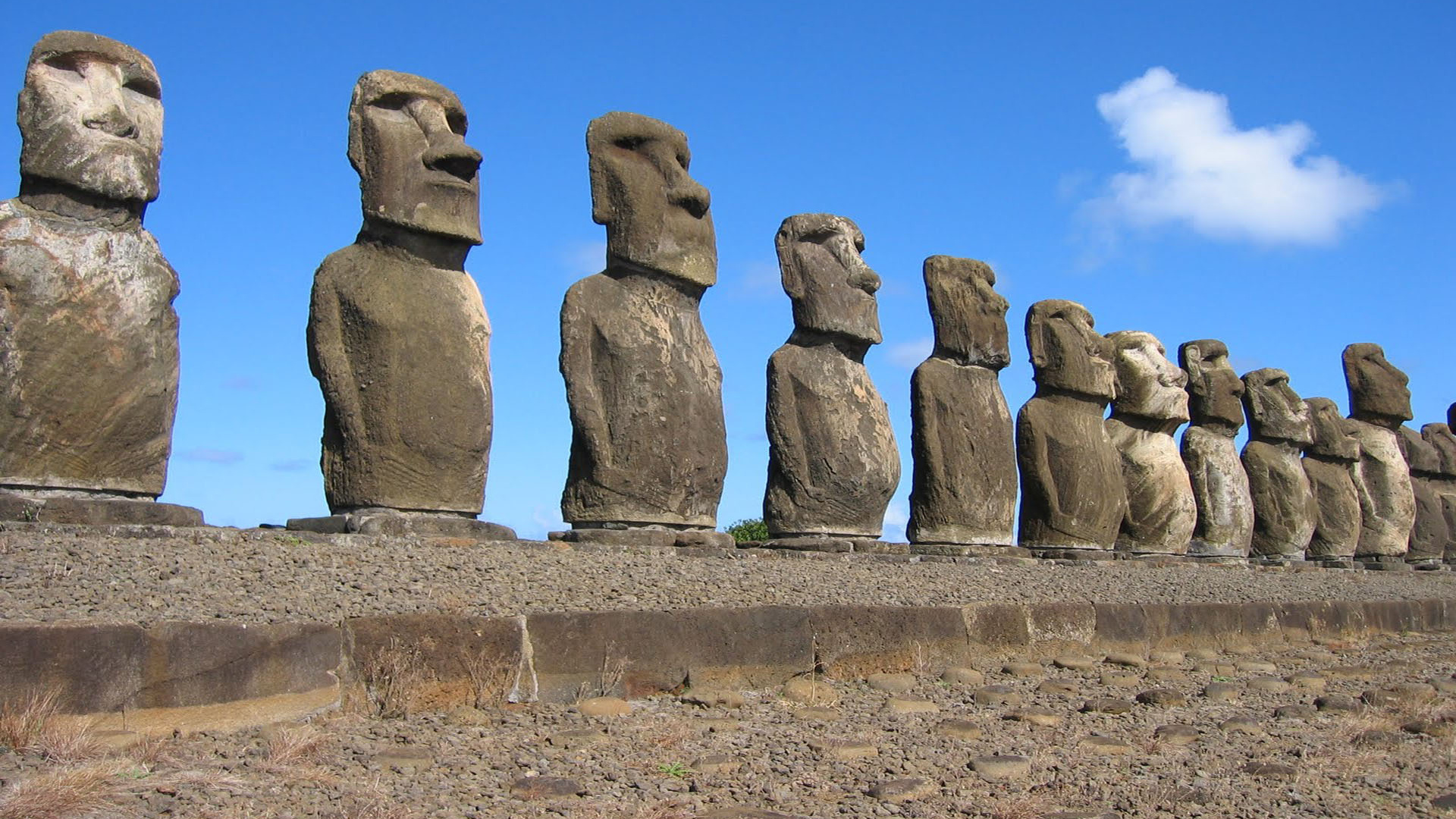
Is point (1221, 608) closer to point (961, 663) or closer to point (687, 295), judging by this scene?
point (961, 663)

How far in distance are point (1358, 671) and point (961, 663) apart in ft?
7.78

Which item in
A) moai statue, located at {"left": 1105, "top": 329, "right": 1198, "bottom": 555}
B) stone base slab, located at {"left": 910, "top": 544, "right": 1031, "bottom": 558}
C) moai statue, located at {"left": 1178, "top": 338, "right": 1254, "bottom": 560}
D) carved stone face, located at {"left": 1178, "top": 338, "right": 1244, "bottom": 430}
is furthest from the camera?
carved stone face, located at {"left": 1178, "top": 338, "right": 1244, "bottom": 430}

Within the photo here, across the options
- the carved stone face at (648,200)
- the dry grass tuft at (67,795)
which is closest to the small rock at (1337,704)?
the carved stone face at (648,200)

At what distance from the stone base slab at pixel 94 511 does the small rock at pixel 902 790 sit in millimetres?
3338

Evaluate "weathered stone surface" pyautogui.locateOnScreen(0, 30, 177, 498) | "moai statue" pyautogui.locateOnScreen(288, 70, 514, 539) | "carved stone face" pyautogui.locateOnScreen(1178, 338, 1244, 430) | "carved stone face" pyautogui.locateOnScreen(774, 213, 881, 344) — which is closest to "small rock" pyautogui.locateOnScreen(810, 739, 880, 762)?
"moai statue" pyautogui.locateOnScreen(288, 70, 514, 539)

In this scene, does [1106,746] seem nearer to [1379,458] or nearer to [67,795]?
[67,795]

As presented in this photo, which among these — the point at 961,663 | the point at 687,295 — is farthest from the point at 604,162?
the point at 961,663

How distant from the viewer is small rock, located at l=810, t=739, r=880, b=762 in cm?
480

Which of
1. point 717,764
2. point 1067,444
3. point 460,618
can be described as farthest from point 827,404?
point 717,764

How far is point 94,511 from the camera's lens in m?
6.01

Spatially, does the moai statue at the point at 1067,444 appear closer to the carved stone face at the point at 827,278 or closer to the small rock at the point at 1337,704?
the carved stone face at the point at 827,278

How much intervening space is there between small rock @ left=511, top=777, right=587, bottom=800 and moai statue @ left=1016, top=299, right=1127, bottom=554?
7.60 metres

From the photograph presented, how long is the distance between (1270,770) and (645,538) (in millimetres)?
3782

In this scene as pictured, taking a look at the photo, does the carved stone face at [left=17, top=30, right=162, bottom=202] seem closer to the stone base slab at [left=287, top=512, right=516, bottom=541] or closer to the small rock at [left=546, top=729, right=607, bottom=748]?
the stone base slab at [left=287, top=512, right=516, bottom=541]
